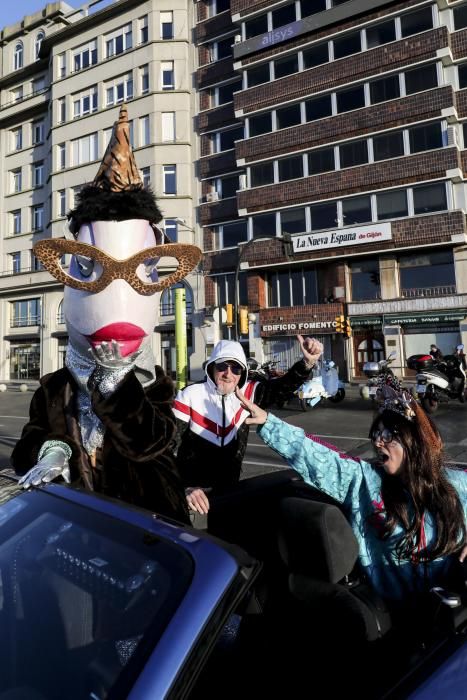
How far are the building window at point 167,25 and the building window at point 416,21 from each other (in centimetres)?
1327

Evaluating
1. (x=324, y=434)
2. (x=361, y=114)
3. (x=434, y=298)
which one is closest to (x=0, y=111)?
(x=361, y=114)

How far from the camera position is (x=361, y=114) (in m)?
21.0

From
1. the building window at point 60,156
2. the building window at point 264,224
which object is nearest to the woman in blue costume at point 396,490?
the building window at point 264,224

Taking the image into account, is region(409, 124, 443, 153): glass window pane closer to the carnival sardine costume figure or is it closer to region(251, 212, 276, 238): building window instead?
region(251, 212, 276, 238): building window

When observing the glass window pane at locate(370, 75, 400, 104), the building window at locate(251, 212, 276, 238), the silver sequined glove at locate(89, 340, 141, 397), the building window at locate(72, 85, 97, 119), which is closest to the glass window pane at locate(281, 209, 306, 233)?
the building window at locate(251, 212, 276, 238)

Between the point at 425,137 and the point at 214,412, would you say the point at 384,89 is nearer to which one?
the point at 425,137

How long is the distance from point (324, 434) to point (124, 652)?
797cm

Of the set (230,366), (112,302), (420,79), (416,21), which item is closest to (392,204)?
(420,79)

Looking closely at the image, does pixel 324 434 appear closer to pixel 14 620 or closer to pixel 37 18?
pixel 14 620

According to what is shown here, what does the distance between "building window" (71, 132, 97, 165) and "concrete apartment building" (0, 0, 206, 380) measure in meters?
0.07

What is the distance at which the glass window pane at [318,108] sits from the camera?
22.0 metres

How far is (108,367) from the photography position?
2.43 metres

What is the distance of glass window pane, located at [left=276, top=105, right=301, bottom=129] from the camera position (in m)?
22.7

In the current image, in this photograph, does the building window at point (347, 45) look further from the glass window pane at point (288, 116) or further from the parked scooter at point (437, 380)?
the parked scooter at point (437, 380)
